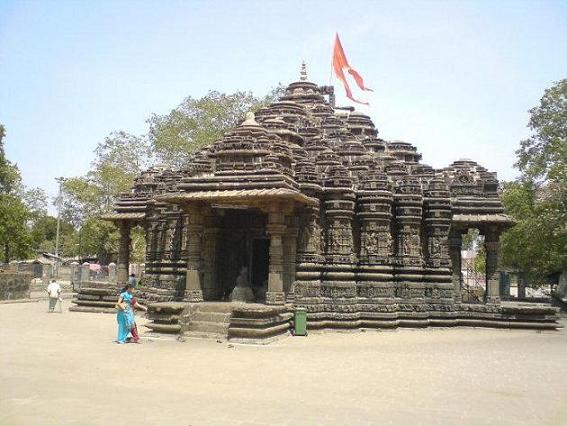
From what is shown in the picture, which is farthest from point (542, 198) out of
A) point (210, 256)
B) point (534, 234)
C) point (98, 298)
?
point (98, 298)

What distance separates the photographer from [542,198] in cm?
2650

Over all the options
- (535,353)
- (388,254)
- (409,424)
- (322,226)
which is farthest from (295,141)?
(409,424)

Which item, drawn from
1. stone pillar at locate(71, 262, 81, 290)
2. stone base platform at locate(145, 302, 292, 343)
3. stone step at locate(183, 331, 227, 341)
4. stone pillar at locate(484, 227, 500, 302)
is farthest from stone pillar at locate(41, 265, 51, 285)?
stone pillar at locate(484, 227, 500, 302)

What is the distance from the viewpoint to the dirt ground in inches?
262

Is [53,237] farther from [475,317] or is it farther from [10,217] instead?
[475,317]

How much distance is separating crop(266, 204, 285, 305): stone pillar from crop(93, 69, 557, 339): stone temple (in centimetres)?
3

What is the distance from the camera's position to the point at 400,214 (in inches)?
703

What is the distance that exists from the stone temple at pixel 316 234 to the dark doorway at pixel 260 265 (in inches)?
1.4

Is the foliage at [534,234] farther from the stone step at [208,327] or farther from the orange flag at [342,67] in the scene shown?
the stone step at [208,327]

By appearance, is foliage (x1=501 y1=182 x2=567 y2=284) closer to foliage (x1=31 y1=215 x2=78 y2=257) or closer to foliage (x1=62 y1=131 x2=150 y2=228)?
foliage (x1=62 y1=131 x2=150 y2=228)

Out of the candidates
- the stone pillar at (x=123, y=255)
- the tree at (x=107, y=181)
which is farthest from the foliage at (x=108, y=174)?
the stone pillar at (x=123, y=255)

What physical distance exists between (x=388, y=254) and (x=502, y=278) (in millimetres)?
16501

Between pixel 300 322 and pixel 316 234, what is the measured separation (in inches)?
115

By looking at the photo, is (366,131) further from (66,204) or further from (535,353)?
(66,204)
